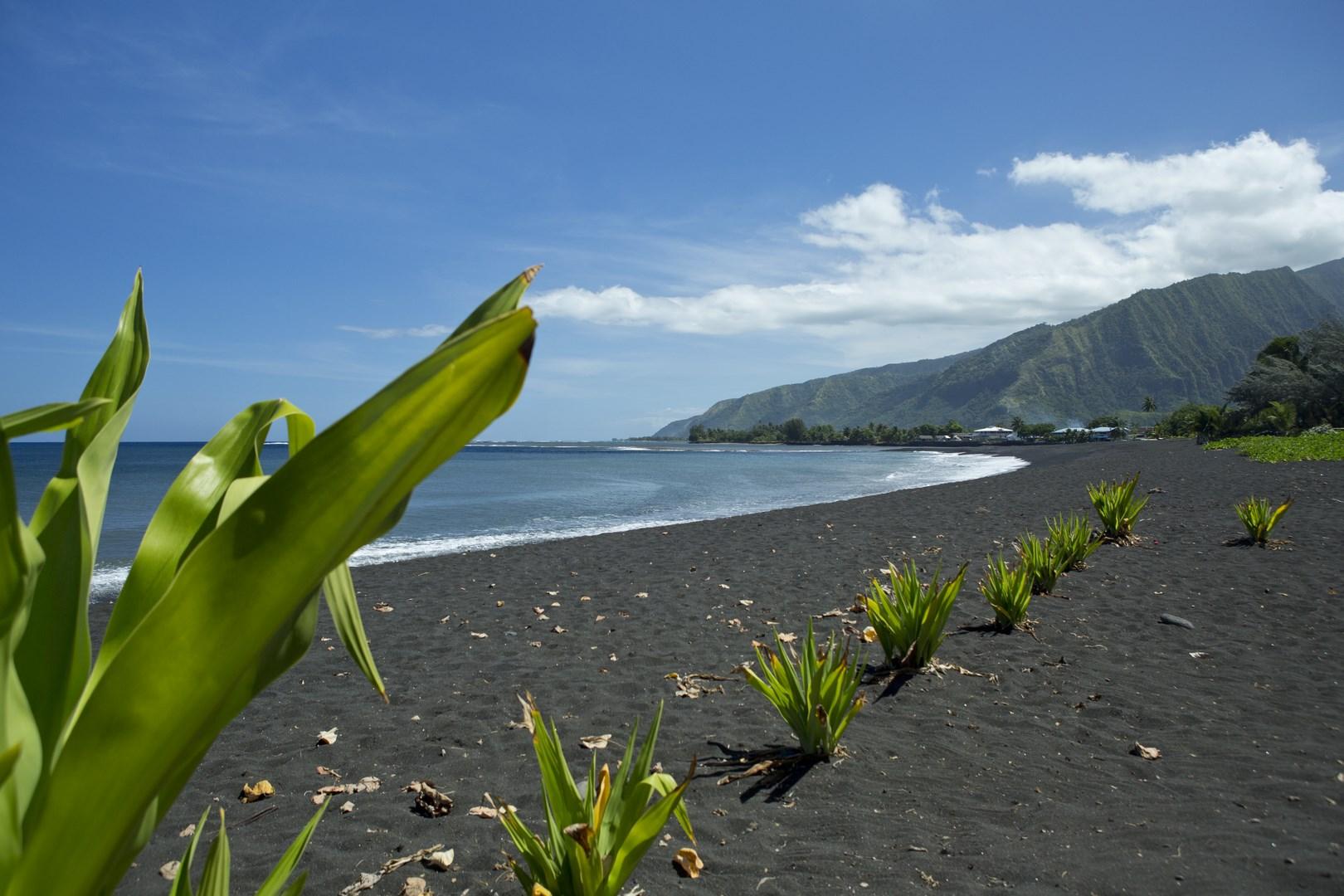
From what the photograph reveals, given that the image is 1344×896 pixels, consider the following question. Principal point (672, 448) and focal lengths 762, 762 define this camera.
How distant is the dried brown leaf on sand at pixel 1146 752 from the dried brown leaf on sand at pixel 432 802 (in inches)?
131

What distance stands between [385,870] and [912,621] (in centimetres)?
334

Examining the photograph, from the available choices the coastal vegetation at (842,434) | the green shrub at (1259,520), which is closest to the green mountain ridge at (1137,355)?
the coastal vegetation at (842,434)

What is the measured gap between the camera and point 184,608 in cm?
52

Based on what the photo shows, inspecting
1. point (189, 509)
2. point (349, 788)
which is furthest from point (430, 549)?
point (189, 509)

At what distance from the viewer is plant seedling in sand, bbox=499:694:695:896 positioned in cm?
200

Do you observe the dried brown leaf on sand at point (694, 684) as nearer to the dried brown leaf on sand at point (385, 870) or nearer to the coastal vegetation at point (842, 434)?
the dried brown leaf on sand at point (385, 870)

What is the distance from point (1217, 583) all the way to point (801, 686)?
6.03 meters

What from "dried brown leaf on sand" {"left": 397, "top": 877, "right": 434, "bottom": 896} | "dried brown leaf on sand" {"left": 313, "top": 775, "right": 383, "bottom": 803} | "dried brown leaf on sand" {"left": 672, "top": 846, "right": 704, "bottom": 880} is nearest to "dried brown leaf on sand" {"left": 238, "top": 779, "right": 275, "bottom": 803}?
"dried brown leaf on sand" {"left": 313, "top": 775, "right": 383, "bottom": 803}


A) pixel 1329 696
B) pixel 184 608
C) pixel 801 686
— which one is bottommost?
pixel 1329 696

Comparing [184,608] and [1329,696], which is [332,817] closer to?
[184,608]

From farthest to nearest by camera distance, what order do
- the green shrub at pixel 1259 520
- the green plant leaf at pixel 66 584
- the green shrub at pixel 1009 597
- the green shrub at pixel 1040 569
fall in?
the green shrub at pixel 1259 520 < the green shrub at pixel 1040 569 < the green shrub at pixel 1009 597 < the green plant leaf at pixel 66 584

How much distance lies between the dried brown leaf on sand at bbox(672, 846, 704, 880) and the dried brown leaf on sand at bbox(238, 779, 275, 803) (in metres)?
Result: 2.16

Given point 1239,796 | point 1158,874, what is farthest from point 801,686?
point 1239,796

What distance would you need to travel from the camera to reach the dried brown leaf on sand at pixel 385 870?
2789 millimetres
